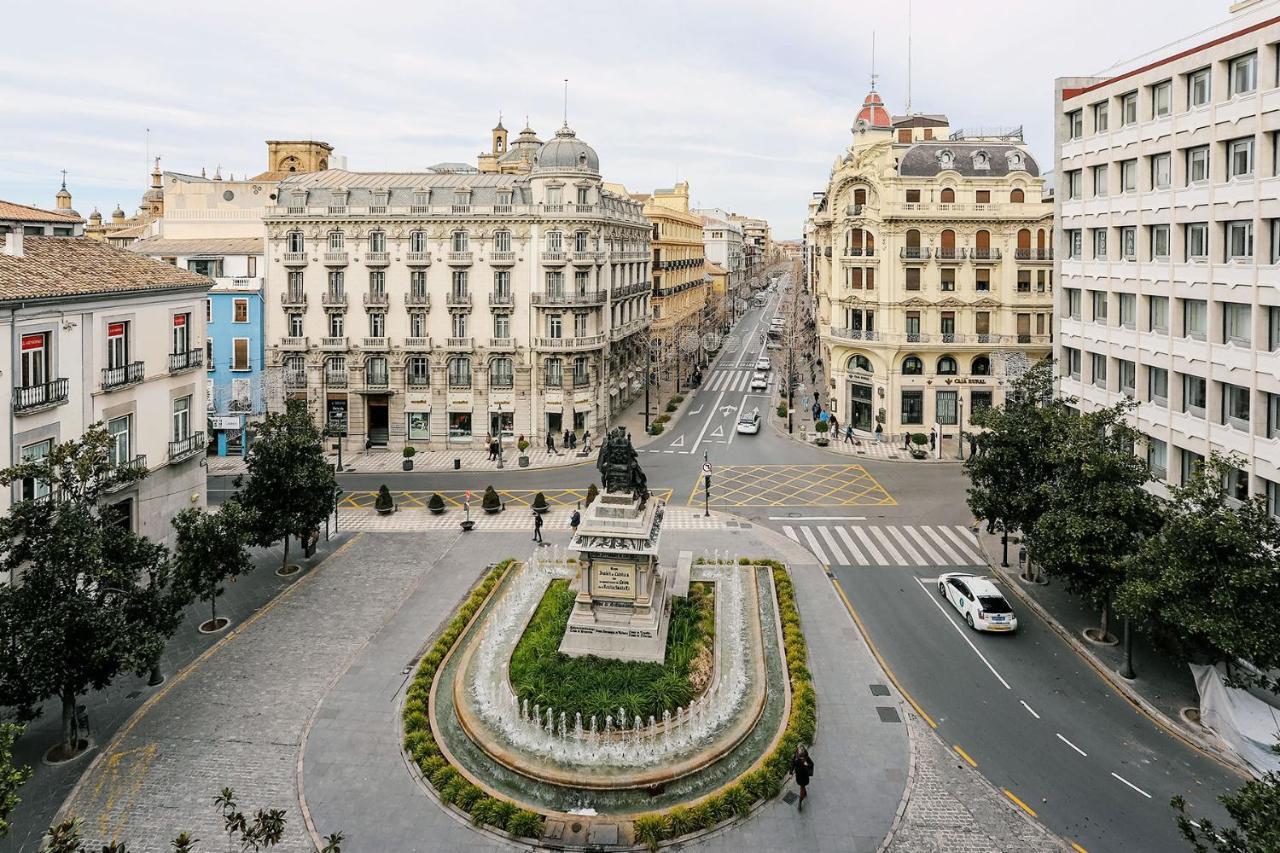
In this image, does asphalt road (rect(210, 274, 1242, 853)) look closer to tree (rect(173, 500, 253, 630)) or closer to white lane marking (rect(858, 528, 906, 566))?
white lane marking (rect(858, 528, 906, 566))

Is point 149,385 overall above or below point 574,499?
above

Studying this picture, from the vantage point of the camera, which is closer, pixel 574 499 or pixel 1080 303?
pixel 1080 303

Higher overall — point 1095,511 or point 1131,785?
point 1095,511

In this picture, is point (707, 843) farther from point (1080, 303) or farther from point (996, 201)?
point (996, 201)

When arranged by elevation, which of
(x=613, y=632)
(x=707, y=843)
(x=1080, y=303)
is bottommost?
(x=707, y=843)

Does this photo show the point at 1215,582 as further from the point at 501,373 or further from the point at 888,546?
A: the point at 501,373

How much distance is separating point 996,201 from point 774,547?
127 feet

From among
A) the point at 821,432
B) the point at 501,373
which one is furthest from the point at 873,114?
the point at 501,373

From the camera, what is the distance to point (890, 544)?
1608 inches

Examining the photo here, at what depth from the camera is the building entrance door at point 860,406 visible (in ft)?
224

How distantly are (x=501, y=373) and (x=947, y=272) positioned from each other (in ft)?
113

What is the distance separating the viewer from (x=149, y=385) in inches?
1314

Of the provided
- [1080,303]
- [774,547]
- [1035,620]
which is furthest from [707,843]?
[1080,303]

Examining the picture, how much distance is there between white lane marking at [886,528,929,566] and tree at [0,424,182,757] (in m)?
29.6
